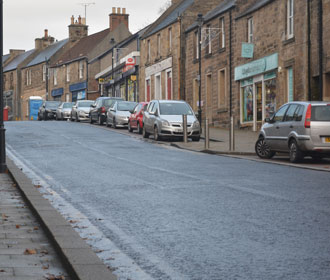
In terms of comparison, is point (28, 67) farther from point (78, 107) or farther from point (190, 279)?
point (190, 279)

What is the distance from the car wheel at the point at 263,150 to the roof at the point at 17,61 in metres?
74.0

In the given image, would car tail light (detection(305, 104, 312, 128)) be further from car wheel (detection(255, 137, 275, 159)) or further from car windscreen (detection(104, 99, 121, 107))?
car windscreen (detection(104, 99, 121, 107))

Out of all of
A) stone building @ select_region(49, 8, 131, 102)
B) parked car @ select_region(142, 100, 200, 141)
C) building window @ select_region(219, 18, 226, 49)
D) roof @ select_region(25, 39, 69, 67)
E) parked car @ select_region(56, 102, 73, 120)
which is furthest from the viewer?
roof @ select_region(25, 39, 69, 67)

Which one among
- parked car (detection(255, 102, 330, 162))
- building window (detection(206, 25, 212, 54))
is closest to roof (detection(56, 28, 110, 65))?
building window (detection(206, 25, 212, 54))

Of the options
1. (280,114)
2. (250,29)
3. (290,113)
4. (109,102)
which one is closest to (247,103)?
(250,29)

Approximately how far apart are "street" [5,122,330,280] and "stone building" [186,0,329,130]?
1226 cm

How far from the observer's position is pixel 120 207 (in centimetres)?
974

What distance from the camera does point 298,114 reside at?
1839cm

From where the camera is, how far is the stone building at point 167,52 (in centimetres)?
4669

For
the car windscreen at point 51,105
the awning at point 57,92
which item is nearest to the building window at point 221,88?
the car windscreen at point 51,105

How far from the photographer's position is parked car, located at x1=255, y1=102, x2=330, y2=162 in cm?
1777

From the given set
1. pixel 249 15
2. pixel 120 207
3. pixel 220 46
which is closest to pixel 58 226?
pixel 120 207

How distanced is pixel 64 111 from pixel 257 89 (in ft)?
72.5

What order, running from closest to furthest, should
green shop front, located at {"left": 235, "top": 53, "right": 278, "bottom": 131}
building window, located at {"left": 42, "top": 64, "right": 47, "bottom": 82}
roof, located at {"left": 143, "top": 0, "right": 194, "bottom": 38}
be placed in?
1. green shop front, located at {"left": 235, "top": 53, "right": 278, "bottom": 131}
2. roof, located at {"left": 143, "top": 0, "right": 194, "bottom": 38}
3. building window, located at {"left": 42, "top": 64, "right": 47, "bottom": 82}
